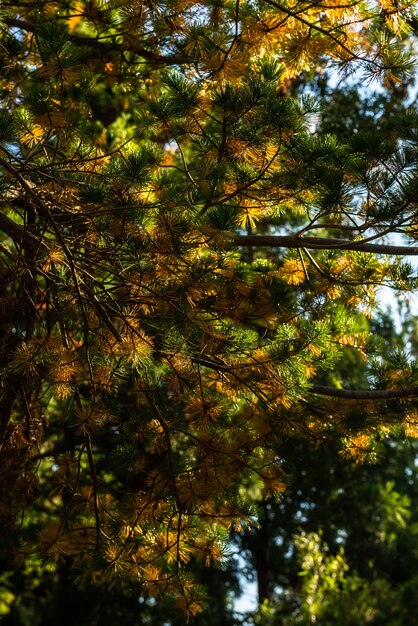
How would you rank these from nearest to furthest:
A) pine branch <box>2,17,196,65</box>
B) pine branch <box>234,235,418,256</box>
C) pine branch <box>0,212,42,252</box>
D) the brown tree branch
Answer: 1. pine branch <box>234,235,418,256</box>
2. pine branch <box>0,212,42,252</box>
3. the brown tree branch
4. pine branch <box>2,17,196,65</box>

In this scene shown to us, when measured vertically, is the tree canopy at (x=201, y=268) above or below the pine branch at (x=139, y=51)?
below

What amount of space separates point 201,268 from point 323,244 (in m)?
0.47

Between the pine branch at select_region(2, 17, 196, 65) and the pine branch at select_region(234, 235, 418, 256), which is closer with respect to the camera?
the pine branch at select_region(234, 235, 418, 256)

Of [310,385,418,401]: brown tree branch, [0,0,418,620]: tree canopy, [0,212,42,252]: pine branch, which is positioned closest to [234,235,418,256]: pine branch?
[0,0,418,620]: tree canopy

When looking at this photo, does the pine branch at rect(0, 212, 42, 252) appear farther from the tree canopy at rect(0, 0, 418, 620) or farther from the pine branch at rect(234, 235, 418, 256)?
the pine branch at rect(234, 235, 418, 256)

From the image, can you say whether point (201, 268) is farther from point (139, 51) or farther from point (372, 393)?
point (139, 51)

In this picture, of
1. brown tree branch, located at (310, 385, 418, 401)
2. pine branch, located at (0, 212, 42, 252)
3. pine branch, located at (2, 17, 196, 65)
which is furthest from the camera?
pine branch, located at (2, 17, 196, 65)

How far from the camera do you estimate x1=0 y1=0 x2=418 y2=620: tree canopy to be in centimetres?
286

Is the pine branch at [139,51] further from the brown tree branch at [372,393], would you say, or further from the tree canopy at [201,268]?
the brown tree branch at [372,393]

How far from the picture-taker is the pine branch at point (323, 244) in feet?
9.20

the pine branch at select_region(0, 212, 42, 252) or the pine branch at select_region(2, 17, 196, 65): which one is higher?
the pine branch at select_region(2, 17, 196, 65)

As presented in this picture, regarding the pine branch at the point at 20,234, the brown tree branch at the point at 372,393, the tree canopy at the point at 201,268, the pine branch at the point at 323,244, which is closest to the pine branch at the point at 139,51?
the tree canopy at the point at 201,268

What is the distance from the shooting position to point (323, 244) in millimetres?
3059

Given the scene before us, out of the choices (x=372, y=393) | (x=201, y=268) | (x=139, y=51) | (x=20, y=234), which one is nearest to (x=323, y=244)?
(x=201, y=268)
